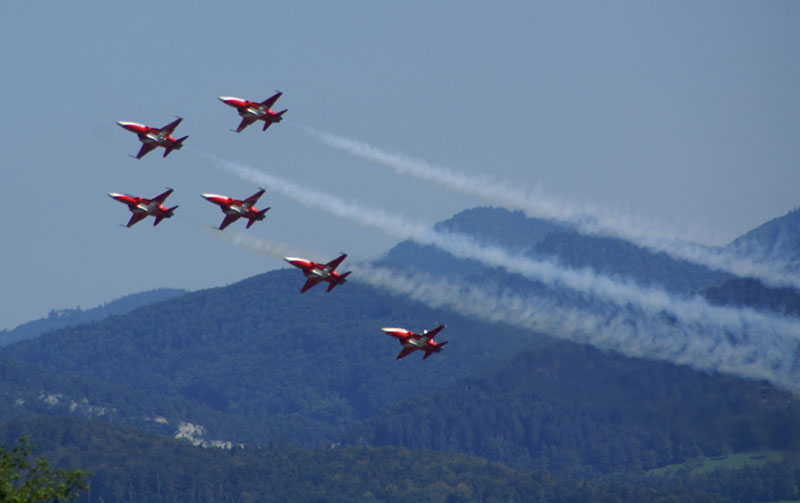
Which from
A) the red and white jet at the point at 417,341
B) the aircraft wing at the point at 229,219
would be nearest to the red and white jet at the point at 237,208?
the aircraft wing at the point at 229,219

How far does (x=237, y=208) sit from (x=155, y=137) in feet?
38.2

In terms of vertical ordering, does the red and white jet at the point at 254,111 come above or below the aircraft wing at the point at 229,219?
above

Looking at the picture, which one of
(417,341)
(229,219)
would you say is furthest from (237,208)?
(417,341)

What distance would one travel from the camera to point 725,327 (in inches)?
7608

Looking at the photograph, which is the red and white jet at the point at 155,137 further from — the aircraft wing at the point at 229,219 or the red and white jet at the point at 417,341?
the red and white jet at the point at 417,341

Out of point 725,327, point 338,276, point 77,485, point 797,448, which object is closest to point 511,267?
point 725,327

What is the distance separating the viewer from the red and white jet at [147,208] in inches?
5064

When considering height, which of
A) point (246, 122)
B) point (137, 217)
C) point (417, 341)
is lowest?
point (417, 341)

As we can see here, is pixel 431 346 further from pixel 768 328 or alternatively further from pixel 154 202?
pixel 768 328

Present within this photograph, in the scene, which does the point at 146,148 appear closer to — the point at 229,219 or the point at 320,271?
the point at 229,219

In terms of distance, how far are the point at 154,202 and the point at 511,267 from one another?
6795 cm

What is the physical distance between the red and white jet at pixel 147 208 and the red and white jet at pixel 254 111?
11291mm

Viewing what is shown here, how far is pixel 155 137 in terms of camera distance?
130875 millimetres

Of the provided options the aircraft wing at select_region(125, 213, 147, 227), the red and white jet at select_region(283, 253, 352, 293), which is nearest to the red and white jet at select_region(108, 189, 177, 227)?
the aircraft wing at select_region(125, 213, 147, 227)
